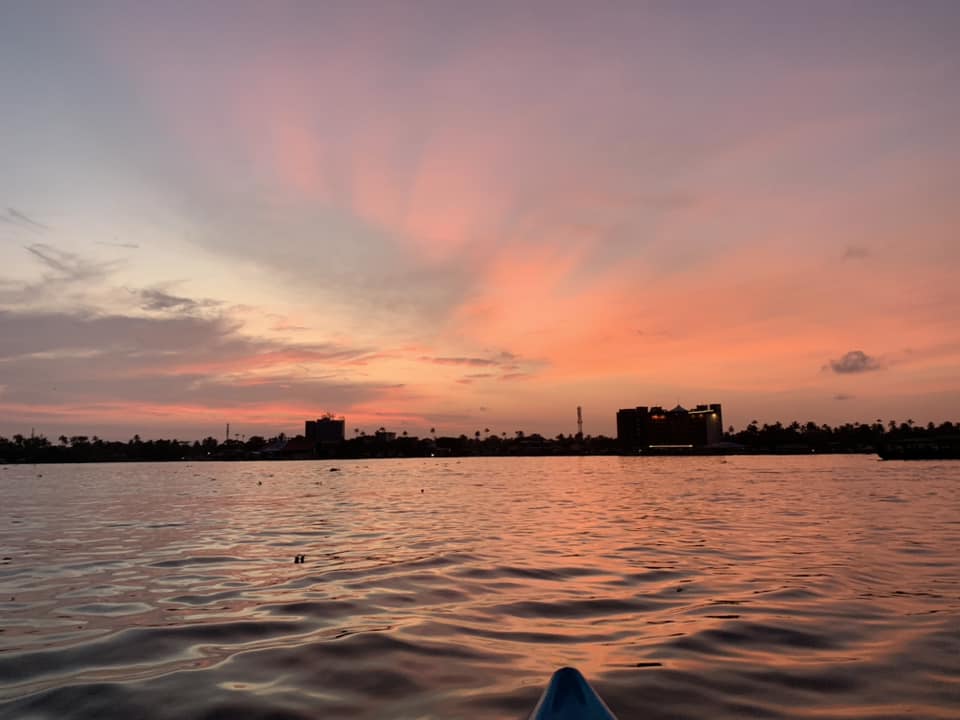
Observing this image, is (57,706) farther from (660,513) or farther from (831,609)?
(660,513)

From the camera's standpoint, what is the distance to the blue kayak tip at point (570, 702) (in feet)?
14.6

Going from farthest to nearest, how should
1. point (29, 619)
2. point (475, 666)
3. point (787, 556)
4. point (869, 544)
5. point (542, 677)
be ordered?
point (869, 544) → point (787, 556) → point (29, 619) → point (475, 666) → point (542, 677)

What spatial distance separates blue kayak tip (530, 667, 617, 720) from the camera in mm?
4442

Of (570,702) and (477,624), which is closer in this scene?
(570,702)

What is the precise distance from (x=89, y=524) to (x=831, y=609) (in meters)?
31.3

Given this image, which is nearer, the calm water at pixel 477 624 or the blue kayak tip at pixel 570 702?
the blue kayak tip at pixel 570 702

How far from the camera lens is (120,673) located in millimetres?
7742

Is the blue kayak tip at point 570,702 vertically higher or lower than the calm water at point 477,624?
higher

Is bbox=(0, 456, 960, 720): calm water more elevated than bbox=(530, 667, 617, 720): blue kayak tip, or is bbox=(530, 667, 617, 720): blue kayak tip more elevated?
bbox=(530, 667, 617, 720): blue kayak tip

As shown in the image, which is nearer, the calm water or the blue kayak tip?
the blue kayak tip

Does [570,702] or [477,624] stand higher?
[570,702]

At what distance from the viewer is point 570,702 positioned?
4.57 meters

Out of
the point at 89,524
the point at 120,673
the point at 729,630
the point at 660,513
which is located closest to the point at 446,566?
the point at 729,630

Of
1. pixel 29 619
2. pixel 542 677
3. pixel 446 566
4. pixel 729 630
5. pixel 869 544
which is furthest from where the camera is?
pixel 869 544
